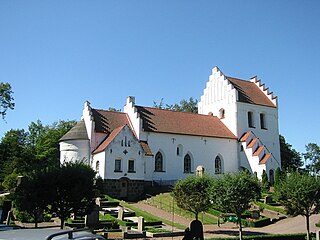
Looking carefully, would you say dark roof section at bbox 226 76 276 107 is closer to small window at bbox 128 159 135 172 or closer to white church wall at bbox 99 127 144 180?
white church wall at bbox 99 127 144 180

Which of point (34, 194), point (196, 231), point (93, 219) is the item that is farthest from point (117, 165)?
point (196, 231)

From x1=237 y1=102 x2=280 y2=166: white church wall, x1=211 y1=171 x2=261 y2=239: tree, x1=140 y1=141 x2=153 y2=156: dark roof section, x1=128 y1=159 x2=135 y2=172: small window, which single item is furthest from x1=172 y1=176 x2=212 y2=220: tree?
x1=237 y1=102 x2=280 y2=166: white church wall

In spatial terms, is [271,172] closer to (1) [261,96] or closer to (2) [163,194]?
(1) [261,96]

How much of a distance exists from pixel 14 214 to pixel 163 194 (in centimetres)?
1554

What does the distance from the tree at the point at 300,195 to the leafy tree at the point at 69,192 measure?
503 inches

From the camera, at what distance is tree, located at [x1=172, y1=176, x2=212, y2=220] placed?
25.8 meters

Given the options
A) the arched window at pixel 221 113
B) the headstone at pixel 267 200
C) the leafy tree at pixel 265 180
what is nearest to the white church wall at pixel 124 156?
the headstone at pixel 267 200

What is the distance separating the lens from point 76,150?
1639 inches

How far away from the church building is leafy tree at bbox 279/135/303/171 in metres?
17.3

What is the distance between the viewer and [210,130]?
4853 centimetres

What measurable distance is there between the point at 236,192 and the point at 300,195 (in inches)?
160

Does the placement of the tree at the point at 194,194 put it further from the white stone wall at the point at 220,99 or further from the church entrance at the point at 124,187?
the white stone wall at the point at 220,99

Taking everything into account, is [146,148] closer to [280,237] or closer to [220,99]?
[220,99]

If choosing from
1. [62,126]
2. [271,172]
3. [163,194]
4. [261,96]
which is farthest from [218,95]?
[62,126]
